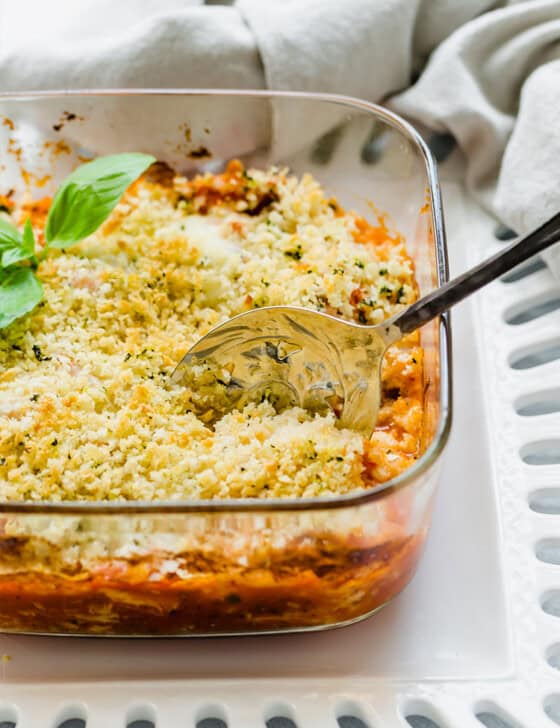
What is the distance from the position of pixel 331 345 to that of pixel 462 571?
387mm

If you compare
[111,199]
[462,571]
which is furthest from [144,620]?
[111,199]

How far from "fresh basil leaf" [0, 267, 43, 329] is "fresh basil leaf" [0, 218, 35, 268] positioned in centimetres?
2

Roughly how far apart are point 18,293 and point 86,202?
0.21 meters

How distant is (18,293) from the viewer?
148 cm

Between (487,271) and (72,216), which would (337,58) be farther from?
(487,271)

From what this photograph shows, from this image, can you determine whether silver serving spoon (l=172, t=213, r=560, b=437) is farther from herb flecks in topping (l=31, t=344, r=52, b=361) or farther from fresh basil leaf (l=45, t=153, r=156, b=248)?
fresh basil leaf (l=45, t=153, r=156, b=248)

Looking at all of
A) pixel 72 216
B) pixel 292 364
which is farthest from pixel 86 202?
pixel 292 364

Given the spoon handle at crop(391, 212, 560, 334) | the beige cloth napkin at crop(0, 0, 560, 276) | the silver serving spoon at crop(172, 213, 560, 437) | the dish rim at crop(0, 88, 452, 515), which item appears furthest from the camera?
the beige cloth napkin at crop(0, 0, 560, 276)

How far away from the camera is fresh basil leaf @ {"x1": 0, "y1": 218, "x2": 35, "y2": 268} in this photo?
59.8 inches

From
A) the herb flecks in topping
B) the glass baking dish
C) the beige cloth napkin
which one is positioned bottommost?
the glass baking dish

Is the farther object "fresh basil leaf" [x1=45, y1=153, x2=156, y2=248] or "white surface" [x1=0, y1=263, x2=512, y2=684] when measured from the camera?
"fresh basil leaf" [x1=45, y1=153, x2=156, y2=248]

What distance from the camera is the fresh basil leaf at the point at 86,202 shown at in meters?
1.55

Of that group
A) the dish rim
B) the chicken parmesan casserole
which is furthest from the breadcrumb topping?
the dish rim

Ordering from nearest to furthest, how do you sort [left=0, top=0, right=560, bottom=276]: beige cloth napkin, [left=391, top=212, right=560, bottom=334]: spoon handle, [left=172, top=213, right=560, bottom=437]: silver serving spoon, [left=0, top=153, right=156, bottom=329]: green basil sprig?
1. [left=391, top=212, right=560, bottom=334]: spoon handle
2. [left=172, top=213, right=560, bottom=437]: silver serving spoon
3. [left=0, top=153, right=156, bottom=329]: green basil sprig
4. [left=0, top=0, right=560, bottom=276]: beige cloth napkin
